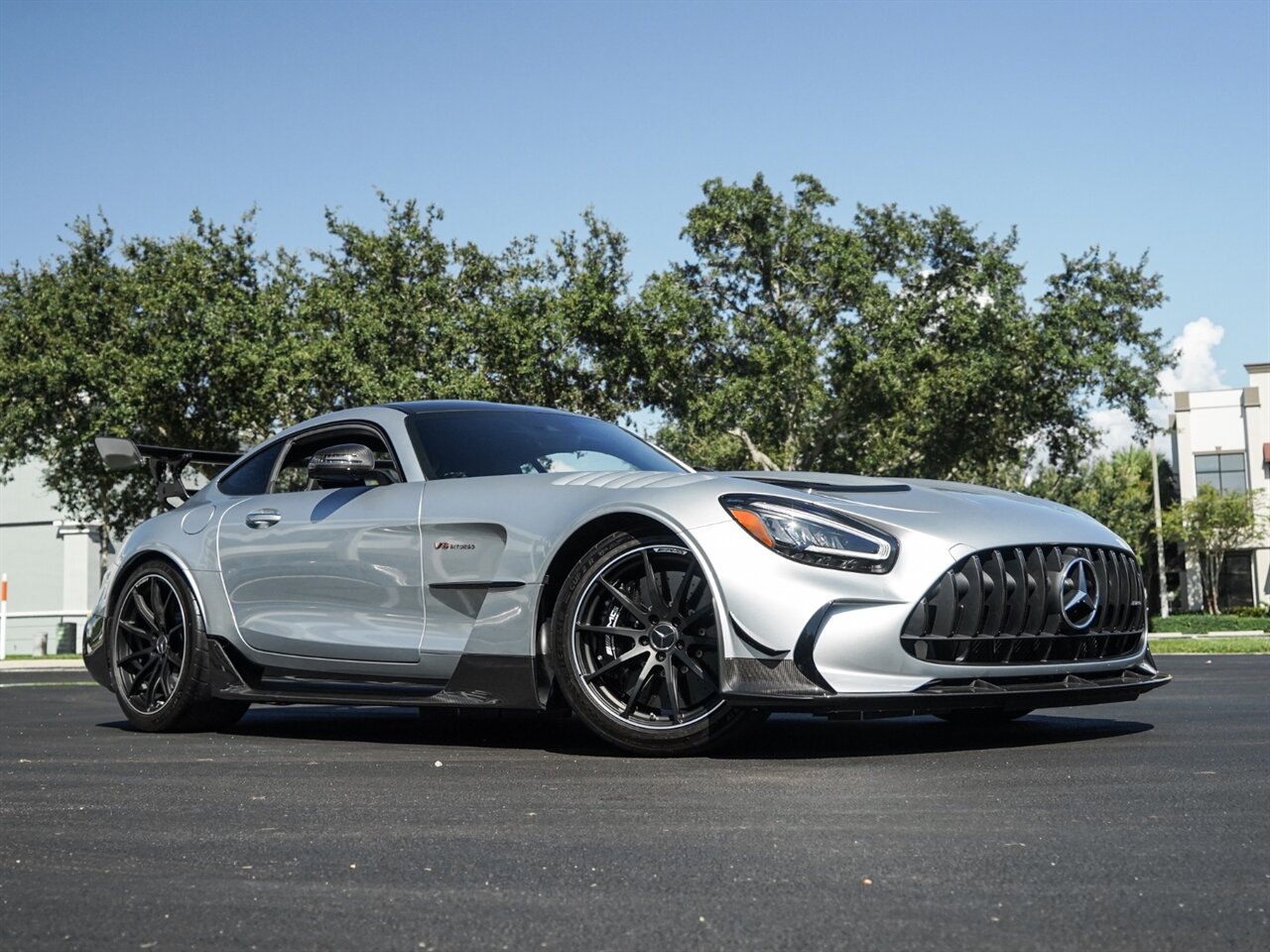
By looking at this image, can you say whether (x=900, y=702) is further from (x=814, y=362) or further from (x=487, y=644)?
(x=814, y=362)

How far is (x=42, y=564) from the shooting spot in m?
46.0

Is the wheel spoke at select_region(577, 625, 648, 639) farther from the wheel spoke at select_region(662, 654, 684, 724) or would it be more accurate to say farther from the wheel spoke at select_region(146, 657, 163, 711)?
the wheel spoke at select_region(146, 657, 163, 711)

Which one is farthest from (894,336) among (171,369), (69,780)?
(69,780)

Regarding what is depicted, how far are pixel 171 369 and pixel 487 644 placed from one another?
90.5 feet

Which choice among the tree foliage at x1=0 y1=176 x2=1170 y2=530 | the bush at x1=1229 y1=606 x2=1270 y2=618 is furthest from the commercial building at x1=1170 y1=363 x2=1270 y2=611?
the tree foliage at x1=0 y1=176 x2=1170 y2=530

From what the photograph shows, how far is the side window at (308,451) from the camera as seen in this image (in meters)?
7.15

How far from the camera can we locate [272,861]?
3469mm

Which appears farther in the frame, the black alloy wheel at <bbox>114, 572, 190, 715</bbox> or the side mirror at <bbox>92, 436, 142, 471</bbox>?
the side mirror at <bbox>92, 436, 142, 471</bbox>

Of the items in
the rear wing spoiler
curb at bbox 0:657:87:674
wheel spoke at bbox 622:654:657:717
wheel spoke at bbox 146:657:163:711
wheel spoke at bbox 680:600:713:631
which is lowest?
curb at bbox 0:657:87:674

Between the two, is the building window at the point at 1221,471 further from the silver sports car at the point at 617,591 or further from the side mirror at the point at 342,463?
the side mirror at the point at 342,463

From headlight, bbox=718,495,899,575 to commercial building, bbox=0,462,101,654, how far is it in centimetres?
4081

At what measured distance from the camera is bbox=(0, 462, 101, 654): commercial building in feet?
146

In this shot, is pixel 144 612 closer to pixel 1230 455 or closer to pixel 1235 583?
pixel 1235 583

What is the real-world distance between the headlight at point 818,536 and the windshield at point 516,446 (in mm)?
1405
